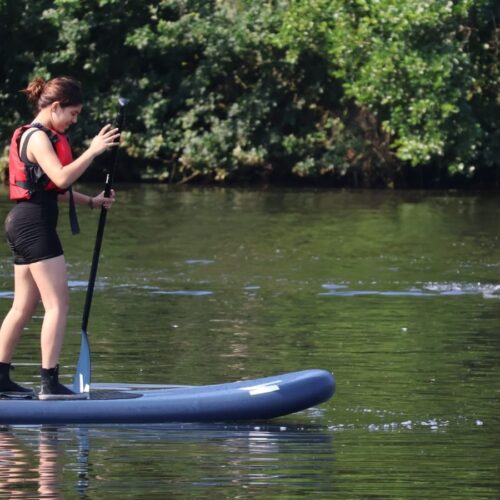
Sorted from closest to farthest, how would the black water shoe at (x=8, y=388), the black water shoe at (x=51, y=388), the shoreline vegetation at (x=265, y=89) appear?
the black water shoe at (x=51, y=388), the black water shoe at (x=8, y=388), the shoreline vegetation at (x=265, y=89)

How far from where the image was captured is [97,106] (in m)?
32.2

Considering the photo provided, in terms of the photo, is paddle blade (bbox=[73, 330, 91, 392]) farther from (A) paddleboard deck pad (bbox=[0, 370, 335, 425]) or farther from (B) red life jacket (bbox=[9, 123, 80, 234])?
(B) red life jacket (bbox=[9, 123, 80, 234])

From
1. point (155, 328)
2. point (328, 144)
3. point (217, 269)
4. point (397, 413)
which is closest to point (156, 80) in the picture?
point (328, 144)

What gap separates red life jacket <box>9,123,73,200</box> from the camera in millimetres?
7910

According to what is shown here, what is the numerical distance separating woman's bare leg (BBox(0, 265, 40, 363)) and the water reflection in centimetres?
52

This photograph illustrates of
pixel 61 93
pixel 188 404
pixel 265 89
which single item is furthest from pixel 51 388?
pixel 265 89

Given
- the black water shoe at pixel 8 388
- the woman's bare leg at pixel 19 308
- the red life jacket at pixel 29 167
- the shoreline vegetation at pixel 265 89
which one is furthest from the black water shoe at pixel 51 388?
the shoreline vegetation at pixel 265 89

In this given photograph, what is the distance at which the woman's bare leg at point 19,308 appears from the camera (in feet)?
26.5

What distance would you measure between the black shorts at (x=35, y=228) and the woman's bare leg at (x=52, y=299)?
43mm

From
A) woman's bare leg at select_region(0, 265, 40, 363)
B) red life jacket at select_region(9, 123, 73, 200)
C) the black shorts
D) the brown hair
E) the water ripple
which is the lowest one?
the water ripple

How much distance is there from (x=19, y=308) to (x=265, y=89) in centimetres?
2446

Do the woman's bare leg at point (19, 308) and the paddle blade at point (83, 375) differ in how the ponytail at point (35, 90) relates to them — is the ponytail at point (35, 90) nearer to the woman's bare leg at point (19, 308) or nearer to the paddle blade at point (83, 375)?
the woman's bare leg at point (19, 308)

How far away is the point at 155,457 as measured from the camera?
7.17 meters

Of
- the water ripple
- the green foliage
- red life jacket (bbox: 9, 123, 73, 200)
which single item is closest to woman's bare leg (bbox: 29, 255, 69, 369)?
red life jacket (bbox: 9, 123, 73, 200)
